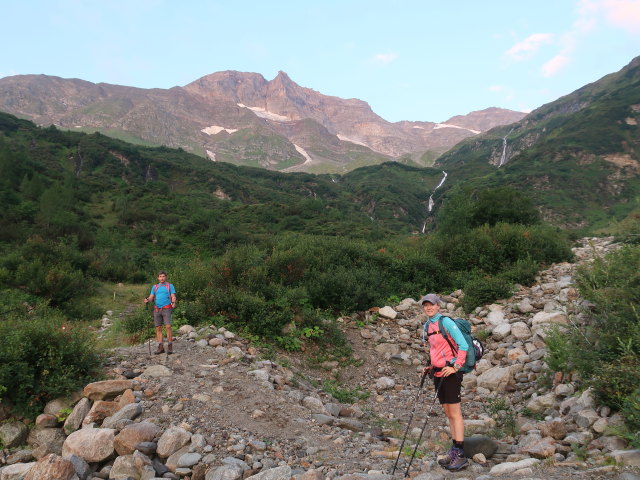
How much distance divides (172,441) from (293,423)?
5.54ft

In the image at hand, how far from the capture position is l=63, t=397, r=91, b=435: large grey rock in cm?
528

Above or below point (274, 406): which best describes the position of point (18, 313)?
below

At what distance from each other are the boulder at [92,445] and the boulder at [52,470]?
0.37m

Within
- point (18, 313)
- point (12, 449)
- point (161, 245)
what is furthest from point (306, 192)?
point (12, 449)

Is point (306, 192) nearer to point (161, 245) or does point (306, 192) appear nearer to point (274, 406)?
point (161, 245)

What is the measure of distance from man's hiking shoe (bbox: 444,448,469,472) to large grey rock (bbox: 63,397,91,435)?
498cm

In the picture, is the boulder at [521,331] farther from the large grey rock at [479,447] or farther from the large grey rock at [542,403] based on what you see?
the large grey rock at [479,447]

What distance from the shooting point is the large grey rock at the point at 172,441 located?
4.54 metres

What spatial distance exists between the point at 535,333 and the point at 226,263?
28.4 feet

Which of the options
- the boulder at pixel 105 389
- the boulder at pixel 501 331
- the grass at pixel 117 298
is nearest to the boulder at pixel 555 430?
the boulder at pixel 501 331

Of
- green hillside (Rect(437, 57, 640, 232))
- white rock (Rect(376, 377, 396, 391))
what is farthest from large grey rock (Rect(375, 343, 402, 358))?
green hillside (Rect(437, 57, 640, 232))

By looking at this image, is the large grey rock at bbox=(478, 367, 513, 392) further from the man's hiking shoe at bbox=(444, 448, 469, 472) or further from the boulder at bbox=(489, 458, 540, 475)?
the boulder at bbox=(489, 458, 540, 475)

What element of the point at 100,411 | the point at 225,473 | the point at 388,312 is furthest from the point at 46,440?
→ the point at 388,312

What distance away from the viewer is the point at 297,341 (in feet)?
29.8
